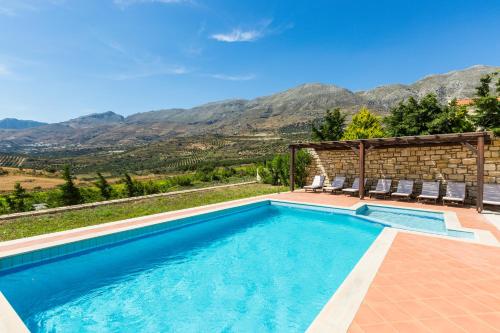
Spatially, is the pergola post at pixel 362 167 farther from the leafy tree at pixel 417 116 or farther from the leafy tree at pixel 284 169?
the leafy tree at pixel 417 116

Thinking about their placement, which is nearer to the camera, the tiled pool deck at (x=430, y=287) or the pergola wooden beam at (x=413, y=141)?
the tiled pool deck at (x=430, y=287)

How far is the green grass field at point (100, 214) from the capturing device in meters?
6.31

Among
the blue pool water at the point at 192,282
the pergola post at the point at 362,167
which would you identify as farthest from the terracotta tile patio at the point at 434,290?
the pergola post at the point at 362,167

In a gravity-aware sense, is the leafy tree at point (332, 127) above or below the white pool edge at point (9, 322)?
above

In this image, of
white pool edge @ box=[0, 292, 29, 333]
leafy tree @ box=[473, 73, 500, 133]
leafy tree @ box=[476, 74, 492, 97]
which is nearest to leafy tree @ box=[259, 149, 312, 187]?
leafy tree @ box=[473, 73, 500, 133]

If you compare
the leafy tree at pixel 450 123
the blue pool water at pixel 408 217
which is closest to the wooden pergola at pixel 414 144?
the blue pool water at pixel 408 217

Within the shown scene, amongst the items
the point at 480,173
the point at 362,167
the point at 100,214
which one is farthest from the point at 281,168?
the point at 100,214

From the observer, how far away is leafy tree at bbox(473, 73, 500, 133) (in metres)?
14.7

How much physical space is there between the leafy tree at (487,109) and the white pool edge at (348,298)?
52.0 feet

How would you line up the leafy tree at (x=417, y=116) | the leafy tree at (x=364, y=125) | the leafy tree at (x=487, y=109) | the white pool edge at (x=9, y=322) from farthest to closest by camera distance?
the leafy tree at (x=364, y=125)
the leafy tree at (x=417, y=116)
the leafy tree at (x=487, y=109)
the white pool edge at (x=9, y=322)

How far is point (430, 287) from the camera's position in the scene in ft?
10.8

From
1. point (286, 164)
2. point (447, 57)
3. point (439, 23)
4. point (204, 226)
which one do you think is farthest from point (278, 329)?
point (447, 57)

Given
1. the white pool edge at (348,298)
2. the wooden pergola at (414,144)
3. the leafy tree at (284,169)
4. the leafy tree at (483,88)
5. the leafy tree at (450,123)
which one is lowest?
the white pool edge at (348,298)

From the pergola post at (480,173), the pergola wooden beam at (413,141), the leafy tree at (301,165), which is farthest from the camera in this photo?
the leafy tree at (301,165)
